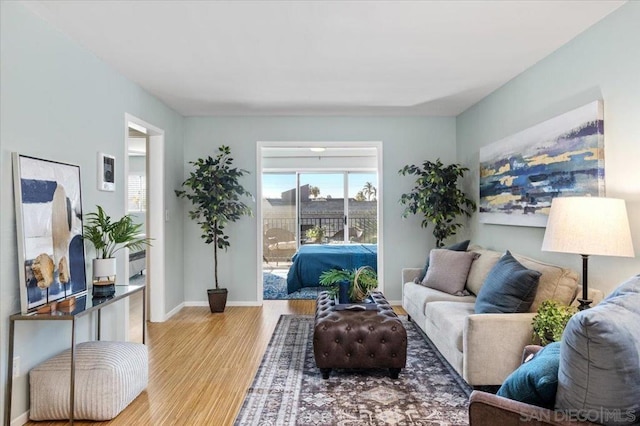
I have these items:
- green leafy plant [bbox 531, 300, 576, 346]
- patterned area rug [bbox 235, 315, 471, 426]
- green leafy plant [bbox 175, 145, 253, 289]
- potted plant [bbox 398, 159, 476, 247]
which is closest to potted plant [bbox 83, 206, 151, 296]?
patterned area rug [bbox 235, 315, 471, 426]

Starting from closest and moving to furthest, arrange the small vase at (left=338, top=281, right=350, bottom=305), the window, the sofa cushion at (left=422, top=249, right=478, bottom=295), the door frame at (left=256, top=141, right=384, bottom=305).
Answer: the small vase at (left=338, top=281, right=350, bottom=305) → the sofa cushion at (left=422, top=249, right=478, bottom=295) → the door frame at (left=256, top=141, right=384, bottom=305) → the window

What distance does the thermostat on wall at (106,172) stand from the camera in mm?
3229

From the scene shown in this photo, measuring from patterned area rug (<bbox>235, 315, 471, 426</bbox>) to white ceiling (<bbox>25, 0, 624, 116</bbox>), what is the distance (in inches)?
98.3

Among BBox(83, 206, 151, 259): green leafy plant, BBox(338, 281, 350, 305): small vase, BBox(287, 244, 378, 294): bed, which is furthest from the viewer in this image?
BBox(287, 244, 378, 294): bed

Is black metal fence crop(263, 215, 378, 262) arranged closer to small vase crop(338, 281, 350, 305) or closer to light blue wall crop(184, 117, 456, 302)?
light blue wall crop(184, 117, 456, 302)

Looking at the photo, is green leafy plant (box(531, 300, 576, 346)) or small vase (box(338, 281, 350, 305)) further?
small vase (box(338, 281, 350, 305))

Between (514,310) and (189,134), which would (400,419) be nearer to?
(514,310)

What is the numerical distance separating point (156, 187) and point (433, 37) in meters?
3.38

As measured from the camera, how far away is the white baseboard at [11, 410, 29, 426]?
2.31 m

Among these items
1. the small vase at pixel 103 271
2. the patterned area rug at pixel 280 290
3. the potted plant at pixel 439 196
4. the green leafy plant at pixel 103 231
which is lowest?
the patterned area rug at pixel 280 290

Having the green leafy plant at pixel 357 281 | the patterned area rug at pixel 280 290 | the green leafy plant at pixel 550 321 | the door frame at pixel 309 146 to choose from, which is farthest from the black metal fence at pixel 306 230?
the green leafy plant at pixel 550 321

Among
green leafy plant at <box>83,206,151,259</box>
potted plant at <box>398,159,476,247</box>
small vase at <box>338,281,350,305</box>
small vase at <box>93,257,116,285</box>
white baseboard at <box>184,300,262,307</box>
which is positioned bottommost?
white baseboard at <box>184,300,262,307</box>

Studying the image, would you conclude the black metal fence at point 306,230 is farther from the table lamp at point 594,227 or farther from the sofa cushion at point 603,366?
the sofa cushion at point 603,366

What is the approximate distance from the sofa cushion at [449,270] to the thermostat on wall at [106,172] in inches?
124
